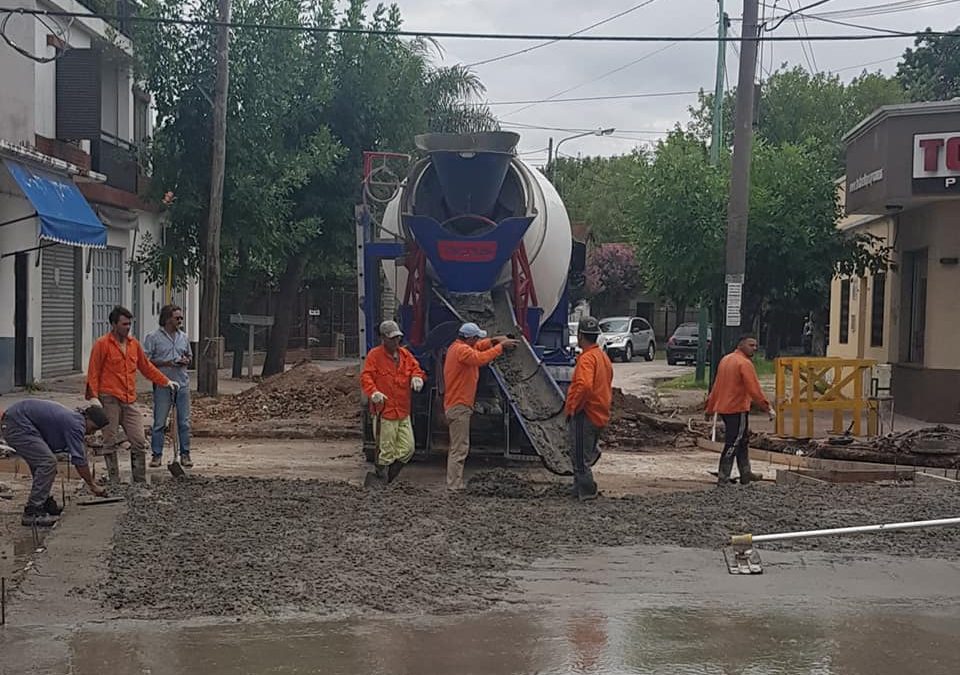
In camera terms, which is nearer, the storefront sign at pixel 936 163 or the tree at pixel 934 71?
the storefront sign at pixel 936 163

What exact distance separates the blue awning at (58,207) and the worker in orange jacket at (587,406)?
10226mm

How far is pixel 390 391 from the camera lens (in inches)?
438

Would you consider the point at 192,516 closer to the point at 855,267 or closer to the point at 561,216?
the point at 561,216

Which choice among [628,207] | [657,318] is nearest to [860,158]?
[628,207]

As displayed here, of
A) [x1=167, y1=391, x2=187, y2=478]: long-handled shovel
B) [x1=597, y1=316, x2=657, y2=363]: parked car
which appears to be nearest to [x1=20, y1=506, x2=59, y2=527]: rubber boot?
[x1=167, y1=391, x2=187, y2=478]: long-handled shovel

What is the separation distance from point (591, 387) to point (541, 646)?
13.8ft

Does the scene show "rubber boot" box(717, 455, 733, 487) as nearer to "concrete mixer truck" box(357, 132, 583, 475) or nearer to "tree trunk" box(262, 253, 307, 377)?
"concrete mixer truck" box(357, 132, 583, 475)

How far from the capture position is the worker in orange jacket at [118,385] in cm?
1082

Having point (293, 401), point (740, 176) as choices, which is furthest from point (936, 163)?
A: point (293, 401)

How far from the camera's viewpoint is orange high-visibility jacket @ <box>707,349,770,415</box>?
11953 millimetres

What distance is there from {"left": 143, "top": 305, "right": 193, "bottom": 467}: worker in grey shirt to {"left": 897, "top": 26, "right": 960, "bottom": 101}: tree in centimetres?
3915

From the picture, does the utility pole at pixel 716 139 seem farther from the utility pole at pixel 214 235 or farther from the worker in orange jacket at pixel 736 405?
the worker in orange jacket at pixel 736 405

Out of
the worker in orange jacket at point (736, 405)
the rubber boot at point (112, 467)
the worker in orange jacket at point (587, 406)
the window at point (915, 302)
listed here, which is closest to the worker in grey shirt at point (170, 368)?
the rubber boot at point (112, 467)

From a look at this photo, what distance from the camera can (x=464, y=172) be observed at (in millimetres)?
12180
